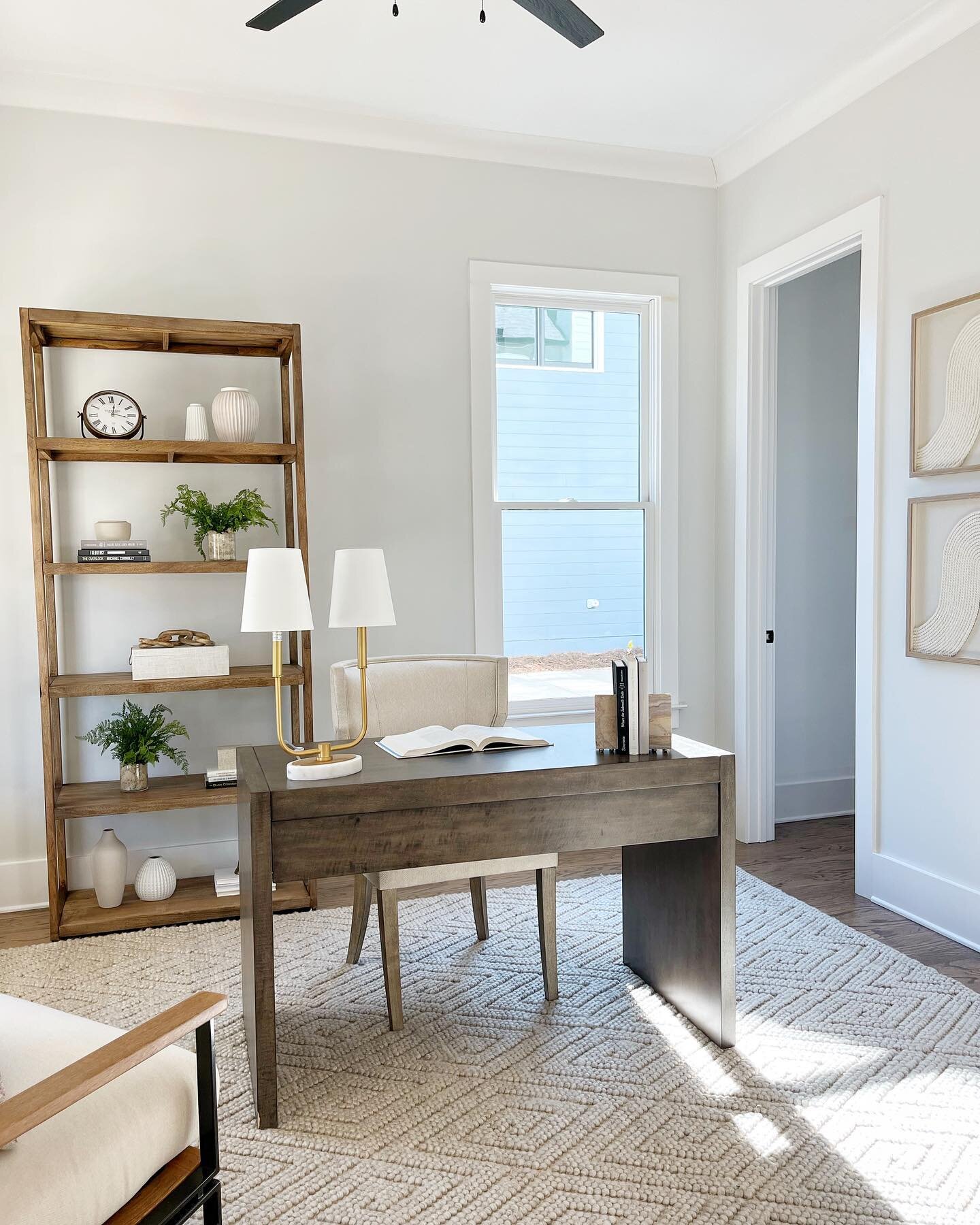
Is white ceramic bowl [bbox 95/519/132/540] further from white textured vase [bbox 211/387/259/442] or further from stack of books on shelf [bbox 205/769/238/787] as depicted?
stack of books on shelf [bbox 205/769/238/787]

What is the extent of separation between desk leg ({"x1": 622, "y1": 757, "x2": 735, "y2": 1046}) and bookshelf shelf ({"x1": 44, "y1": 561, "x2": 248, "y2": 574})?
169 cm

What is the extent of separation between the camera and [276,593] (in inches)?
79.9

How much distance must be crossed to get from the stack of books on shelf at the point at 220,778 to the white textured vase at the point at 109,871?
1.20 ft

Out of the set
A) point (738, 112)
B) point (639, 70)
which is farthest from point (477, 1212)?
point (738, 112)

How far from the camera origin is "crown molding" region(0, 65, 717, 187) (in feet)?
11.0

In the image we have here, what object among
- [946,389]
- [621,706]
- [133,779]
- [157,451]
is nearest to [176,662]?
[133,779]

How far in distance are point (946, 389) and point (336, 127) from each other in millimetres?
2445

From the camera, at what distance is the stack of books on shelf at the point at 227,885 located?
134 inches

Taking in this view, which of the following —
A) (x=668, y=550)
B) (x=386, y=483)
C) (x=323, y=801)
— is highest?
(x=386, y=483)

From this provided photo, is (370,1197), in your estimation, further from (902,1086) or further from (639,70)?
(639,70)

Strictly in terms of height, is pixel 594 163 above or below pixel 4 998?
above

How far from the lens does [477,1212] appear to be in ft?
5.80

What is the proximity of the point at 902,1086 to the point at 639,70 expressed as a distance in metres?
3.28

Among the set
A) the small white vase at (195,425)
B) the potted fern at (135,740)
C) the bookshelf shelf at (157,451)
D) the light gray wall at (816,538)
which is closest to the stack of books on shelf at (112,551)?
the bookshelf shelf at (157,451)
